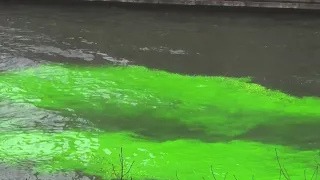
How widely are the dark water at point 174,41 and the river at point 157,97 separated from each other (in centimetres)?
2

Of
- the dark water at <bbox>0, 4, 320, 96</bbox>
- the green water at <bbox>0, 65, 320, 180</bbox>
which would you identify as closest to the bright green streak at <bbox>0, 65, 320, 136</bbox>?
the green water at <bbox>0, 65, 320, 180</bbox>

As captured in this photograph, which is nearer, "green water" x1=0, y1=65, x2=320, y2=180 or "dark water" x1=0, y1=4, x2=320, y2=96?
"green water" x1=0, y1=65, x2=320, y2=180

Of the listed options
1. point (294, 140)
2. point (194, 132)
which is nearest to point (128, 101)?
point (194, 132)

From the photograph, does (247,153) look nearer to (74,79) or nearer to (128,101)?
(128,101)

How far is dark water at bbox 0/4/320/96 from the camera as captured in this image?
294 inches

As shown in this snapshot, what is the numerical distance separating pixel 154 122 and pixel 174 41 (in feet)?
12.8

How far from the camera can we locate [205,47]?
8.62m

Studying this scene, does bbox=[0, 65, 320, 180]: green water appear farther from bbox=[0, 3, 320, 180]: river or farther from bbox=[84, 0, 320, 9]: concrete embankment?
bbox=[84, 0, 320, 9]: concrete embankment

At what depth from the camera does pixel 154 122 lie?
5258 millimetres

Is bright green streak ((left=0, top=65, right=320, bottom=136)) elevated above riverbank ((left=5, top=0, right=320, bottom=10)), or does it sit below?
below

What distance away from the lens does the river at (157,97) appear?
171 inches

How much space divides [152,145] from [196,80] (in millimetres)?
2201

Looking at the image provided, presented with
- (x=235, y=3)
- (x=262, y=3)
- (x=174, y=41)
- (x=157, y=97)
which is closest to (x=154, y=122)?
(x=157, y=97)

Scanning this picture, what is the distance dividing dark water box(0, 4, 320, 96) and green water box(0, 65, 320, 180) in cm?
61
